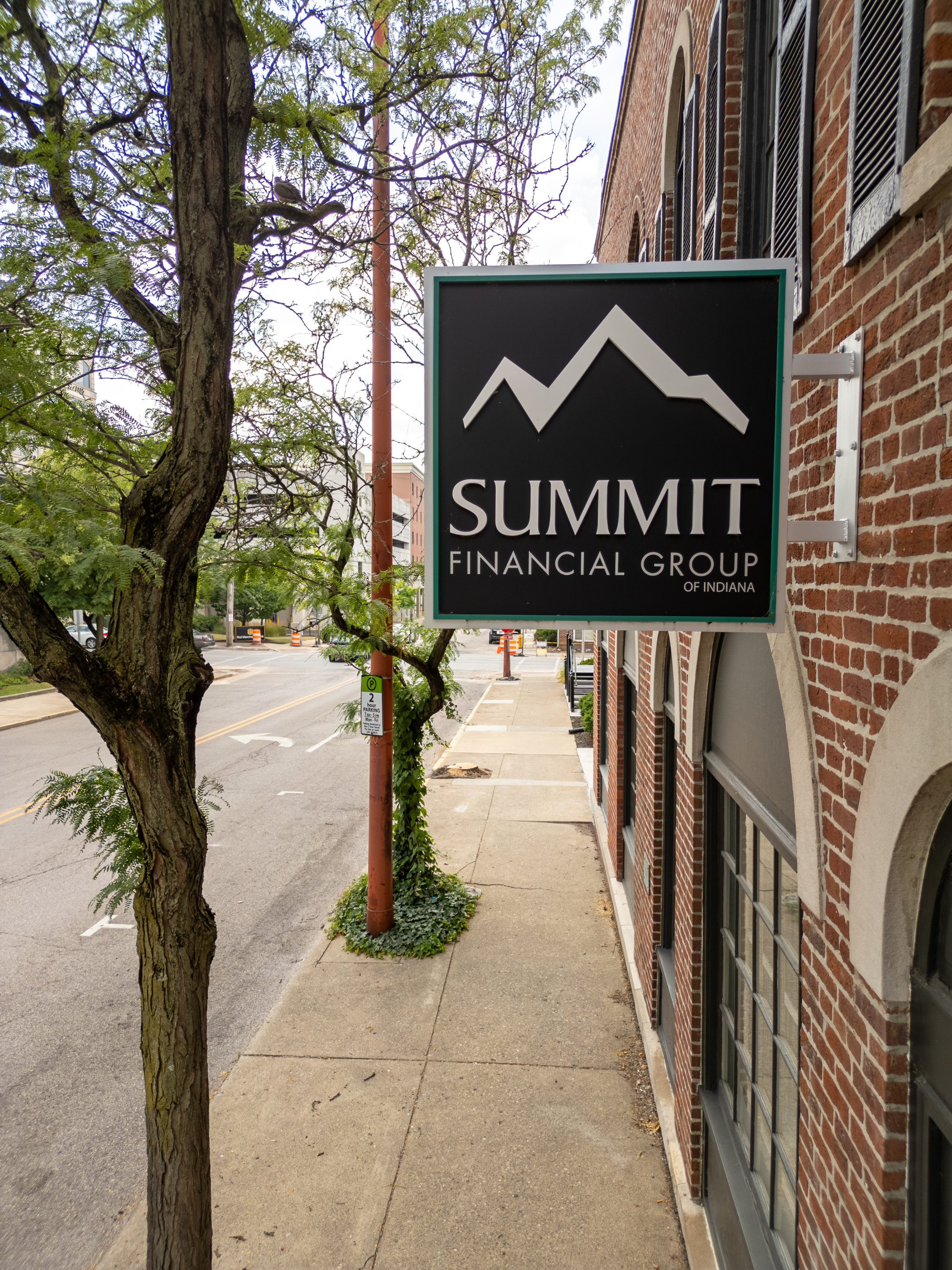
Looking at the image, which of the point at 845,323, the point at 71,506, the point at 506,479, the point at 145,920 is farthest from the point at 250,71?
the point at 145,920

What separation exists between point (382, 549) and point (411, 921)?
Answer: 376cm

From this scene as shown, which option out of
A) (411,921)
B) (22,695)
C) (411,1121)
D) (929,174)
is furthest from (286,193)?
(22,695)

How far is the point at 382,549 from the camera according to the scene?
755cm

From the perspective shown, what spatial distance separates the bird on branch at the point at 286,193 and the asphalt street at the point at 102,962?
19.3 feet

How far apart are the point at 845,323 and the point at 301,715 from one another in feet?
68.4

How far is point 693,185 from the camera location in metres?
4.79

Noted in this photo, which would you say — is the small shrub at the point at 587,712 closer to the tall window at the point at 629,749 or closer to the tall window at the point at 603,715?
the tall window at the point at 603,715

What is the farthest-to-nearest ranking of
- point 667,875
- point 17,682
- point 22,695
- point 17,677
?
point 17,677, point 17,682, point 22,695, point 667,875

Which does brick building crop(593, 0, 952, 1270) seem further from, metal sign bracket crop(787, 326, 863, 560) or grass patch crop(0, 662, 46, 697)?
grass patch crop(0, 662, 46, 697)

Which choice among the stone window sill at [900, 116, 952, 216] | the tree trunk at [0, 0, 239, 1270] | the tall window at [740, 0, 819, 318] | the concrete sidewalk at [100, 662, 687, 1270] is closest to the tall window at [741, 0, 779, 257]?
the tall window at [740, 0, 819, 318]

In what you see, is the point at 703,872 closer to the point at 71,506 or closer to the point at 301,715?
the point at 71,506

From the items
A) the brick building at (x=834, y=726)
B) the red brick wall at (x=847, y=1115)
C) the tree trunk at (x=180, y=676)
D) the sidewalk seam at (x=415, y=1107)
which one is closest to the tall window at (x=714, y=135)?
the brick building at (x=834, y=726)

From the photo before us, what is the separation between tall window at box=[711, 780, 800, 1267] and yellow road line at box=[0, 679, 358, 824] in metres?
11.0

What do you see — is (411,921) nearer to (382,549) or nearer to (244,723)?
(382,549)
